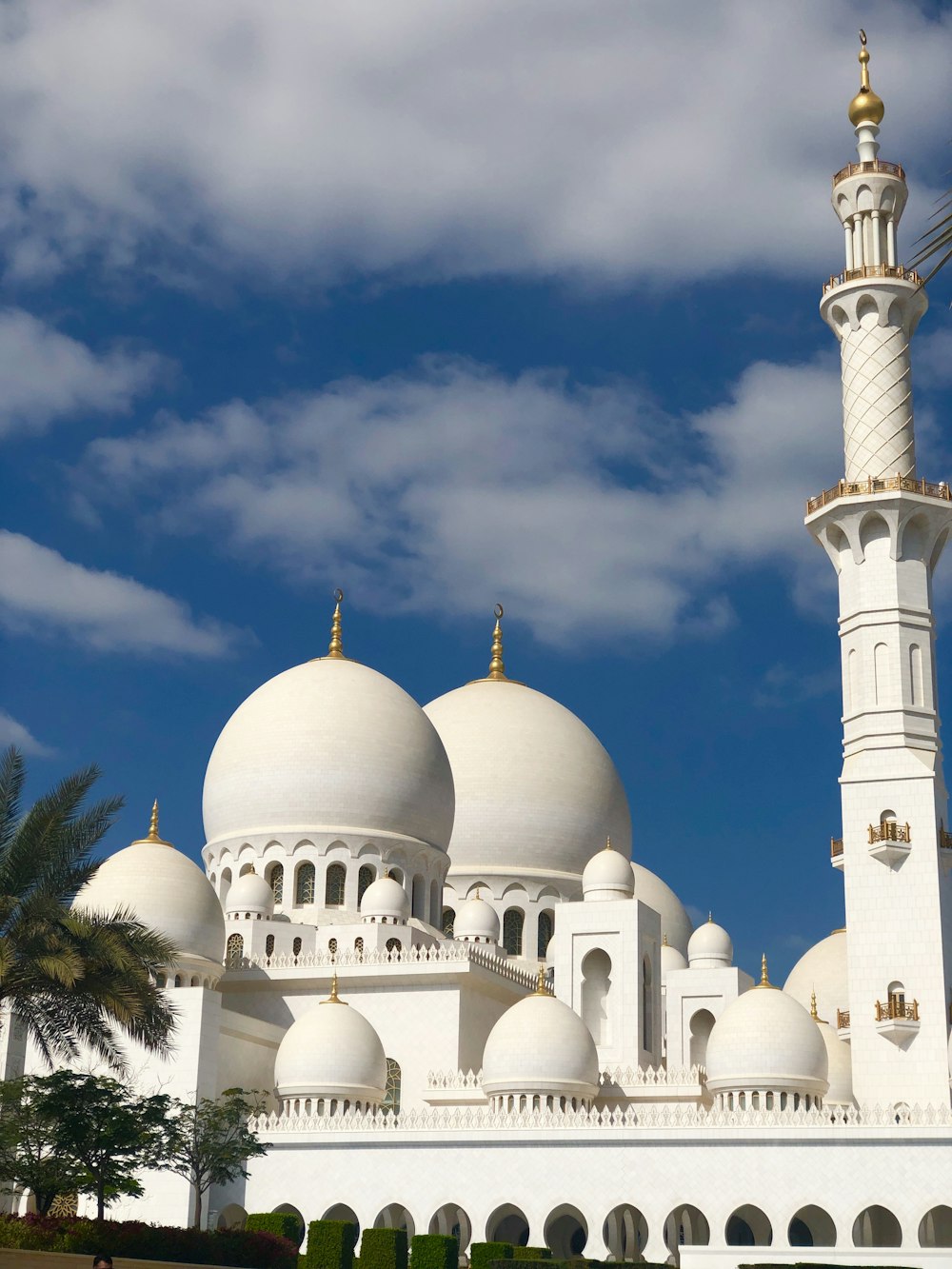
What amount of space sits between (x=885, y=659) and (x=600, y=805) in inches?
480

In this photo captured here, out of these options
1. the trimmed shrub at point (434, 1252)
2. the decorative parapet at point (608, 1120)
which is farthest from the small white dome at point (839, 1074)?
the trimmed shrub at point (434, 1252)

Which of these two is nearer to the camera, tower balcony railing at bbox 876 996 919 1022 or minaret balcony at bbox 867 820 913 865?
tower balcony railing at bbox 876 996 919 1022

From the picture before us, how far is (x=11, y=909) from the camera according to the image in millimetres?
21344

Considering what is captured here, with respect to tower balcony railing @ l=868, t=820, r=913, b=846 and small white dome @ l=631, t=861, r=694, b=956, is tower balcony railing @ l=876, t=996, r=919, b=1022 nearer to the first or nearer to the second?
tower balcony railing @ l=868, t=820, r=913, b=846

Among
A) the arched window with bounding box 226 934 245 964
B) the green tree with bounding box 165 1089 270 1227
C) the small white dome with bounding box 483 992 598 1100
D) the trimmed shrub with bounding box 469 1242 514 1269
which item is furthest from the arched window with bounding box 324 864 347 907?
the trimmed shrub with bounding box 469 1242 514 1269

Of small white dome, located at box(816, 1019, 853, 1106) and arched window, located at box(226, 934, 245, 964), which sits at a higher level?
arched window, located at box(226, 934, 245, 964)

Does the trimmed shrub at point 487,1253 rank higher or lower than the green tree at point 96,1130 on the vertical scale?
lower

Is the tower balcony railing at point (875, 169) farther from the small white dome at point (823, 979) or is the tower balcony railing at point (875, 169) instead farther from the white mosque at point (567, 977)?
the small white dome at point (823, 979)

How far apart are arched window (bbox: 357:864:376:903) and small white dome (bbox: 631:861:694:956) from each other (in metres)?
10.5

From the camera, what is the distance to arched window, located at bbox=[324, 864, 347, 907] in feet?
126

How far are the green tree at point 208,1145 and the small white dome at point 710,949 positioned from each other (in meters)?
16.0

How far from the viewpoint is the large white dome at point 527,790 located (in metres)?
43.0

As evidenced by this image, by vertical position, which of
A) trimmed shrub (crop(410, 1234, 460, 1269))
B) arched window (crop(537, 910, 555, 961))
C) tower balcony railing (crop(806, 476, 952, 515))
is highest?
tower balcony railing (crop(806, 476, 952, 515))

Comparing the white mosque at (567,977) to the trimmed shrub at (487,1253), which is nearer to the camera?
the trimmed shrub at (487,1253)
